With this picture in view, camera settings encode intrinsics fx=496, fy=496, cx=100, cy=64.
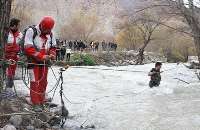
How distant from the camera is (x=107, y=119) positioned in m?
9.84

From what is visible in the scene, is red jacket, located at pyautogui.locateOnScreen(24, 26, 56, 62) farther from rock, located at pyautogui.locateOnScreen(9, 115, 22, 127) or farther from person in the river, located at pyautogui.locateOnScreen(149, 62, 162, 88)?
person in the river, located at pyautogui.locateOnScreen(149, 62, 162, 88)

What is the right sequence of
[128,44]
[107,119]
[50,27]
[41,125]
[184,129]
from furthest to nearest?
[128,44] → [107,119] → [184,129] → [50,27] → [41,125]

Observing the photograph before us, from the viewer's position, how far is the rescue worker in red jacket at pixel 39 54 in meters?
8.57

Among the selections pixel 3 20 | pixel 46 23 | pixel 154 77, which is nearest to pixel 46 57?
pixel 46 23

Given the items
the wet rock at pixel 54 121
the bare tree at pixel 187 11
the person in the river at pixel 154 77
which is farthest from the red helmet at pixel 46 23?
the bare tree at pixel 187 11

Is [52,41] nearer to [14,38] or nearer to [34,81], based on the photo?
[34,81]

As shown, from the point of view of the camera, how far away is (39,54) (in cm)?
862

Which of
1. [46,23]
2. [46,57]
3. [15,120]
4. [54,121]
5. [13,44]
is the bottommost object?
[54,121]

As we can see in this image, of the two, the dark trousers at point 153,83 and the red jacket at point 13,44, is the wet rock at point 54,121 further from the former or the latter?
the dark trousers at point 153,83

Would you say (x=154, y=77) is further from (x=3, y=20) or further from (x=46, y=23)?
(x=3, y=20)

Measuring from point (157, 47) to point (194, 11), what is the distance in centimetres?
6087

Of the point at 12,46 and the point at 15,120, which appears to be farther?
the point at 12,46

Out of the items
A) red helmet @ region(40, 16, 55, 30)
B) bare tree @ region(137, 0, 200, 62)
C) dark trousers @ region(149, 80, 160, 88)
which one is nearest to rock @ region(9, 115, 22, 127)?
red helmet @ region(40, 16, 55, 30)

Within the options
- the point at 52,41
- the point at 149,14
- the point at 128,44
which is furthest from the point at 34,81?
the point at 128,44
